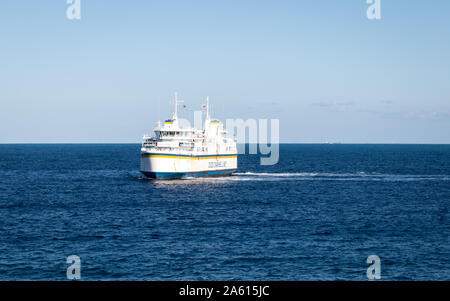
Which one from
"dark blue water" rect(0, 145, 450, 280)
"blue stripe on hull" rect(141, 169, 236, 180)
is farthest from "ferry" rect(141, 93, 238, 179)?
"dark blue water" rect(0, 145, 450, 280)

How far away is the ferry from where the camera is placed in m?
78.1

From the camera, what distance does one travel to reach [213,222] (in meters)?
46.1

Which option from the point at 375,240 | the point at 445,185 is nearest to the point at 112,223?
the point at 375,240

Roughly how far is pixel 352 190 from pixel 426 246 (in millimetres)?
39357

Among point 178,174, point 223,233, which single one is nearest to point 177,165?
point 178,174

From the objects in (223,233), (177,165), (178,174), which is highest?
(177,165)

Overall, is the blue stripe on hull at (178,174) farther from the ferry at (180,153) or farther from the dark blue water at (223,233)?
the dark blue water at (223,233)

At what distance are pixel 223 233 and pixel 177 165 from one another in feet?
132

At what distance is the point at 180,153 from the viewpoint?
79438mm

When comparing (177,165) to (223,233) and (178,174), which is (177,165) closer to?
(178,174)

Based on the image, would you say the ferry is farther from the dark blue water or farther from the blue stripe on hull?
the dark blue water

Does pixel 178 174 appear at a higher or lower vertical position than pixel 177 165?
lower
